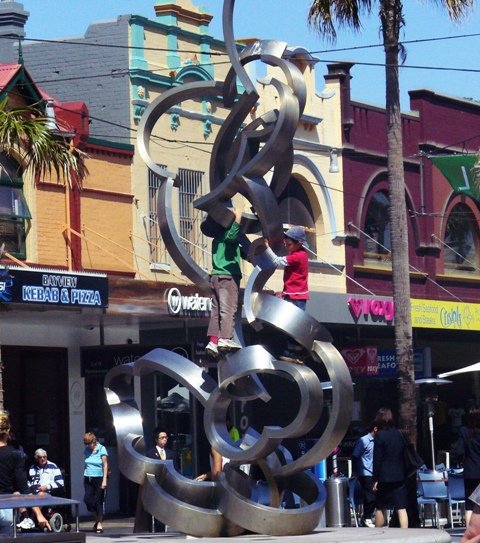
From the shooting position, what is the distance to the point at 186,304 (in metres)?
26.8

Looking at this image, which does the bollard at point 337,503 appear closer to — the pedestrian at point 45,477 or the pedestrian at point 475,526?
the pedestrian at point 45,477

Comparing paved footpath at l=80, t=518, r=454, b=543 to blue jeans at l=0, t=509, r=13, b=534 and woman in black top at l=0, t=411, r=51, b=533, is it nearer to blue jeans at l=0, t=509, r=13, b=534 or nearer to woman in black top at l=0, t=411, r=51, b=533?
woman in black top at l=0, t=411, r=51, b=533

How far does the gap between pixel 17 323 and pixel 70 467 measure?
2893 millimetres

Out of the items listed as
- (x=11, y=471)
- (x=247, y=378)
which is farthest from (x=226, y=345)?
(x=11, y=471)

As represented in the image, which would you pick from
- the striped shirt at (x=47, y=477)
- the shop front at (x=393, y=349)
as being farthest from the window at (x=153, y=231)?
the striped shirt at (x=47, y=477)

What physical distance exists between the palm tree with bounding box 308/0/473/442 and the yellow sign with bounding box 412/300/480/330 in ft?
23.8

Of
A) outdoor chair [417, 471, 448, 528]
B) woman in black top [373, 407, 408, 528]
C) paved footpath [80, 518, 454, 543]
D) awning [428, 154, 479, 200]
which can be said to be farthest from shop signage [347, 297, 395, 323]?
paved footpath [80, 518, 454, 543]

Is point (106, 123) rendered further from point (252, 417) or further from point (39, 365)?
point (252, 417)

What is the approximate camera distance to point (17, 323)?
1096 inches

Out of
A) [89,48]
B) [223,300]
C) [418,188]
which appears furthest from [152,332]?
[223,300]

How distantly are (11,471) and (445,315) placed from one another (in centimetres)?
1846

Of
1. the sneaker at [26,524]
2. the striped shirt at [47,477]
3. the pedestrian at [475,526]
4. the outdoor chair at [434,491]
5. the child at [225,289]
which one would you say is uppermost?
the child at [225,289]

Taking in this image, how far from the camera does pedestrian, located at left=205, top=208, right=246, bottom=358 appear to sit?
16594 mm

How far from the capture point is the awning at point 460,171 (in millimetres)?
33406
